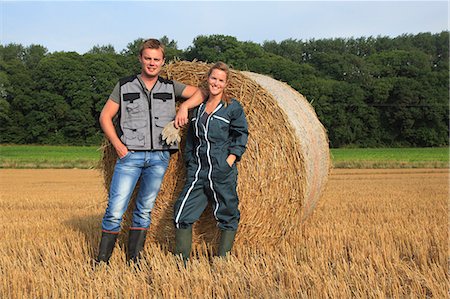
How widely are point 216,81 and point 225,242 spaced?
142cm

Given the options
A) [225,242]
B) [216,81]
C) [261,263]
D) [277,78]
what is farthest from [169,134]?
[277,78]

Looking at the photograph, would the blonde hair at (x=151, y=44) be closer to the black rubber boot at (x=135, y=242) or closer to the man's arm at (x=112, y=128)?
the man's arm at (x=112, y=128)

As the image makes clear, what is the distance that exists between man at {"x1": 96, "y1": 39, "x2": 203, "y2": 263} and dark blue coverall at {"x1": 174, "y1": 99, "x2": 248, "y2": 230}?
0.23 meters

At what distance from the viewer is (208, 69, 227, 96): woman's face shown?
5.02 meters

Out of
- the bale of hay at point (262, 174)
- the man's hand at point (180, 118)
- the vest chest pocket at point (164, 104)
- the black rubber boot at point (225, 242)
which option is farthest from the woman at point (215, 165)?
the bale of hay at point (262, 174)

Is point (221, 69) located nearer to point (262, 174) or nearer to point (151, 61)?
point (151, 61)

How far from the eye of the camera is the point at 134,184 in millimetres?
5074

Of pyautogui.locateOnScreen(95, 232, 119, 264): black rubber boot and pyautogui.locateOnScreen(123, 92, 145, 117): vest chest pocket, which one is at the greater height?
pyautogui.locateOnScreen(123, 92, 145, 117): vest chest pocket

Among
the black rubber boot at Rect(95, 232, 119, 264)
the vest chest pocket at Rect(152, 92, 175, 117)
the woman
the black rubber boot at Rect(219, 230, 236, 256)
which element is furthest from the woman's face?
the black rubber boot at Rect(95, 232, 119, 264)

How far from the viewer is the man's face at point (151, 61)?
4973 millimetres

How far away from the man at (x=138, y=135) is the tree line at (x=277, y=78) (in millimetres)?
29047

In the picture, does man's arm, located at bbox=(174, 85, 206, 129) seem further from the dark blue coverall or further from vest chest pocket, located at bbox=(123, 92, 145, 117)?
vest chest pocket, located at bbox=(123, 92, 145, 117)

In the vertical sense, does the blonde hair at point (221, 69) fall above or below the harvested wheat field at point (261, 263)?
above

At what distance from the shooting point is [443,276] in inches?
170
